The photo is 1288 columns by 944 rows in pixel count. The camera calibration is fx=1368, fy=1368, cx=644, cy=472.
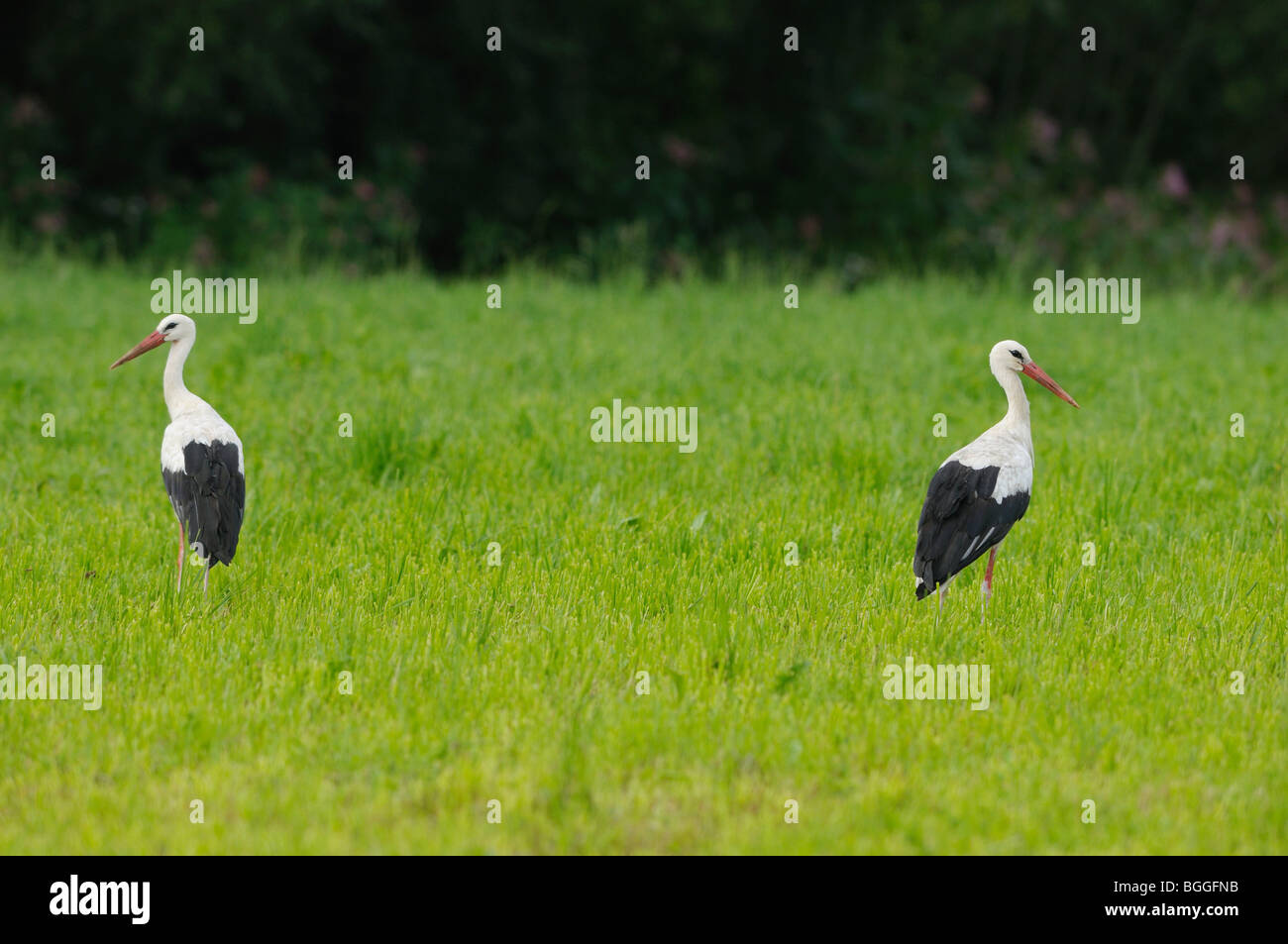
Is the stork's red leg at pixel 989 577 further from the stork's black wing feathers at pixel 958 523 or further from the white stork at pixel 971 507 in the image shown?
the stork's black wing feathers at pixel 958 523

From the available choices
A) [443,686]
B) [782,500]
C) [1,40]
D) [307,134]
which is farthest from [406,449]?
[1,40]

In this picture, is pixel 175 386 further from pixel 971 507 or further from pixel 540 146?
pixel 540 146

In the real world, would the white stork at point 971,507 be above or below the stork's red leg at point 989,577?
above

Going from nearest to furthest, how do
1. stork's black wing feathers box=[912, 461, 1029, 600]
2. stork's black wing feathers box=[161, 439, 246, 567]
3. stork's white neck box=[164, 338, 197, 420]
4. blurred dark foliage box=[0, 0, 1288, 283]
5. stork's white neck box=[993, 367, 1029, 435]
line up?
1. stork's black wing feathers box=[912, 461, 1029, 600]
2. stork's black wing feathers box=[161, 439, 246, 567]
3. stork's white neck box=[993, 367, 1029, 435]
4. stork's white neck box=[164, 338, 197, 420]
5. blurred dark foliage box=[0, 0, 1288, 283]

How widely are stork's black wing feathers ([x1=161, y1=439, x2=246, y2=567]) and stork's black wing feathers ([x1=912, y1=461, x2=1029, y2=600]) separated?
2.84 m

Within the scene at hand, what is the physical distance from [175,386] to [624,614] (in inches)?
99.5

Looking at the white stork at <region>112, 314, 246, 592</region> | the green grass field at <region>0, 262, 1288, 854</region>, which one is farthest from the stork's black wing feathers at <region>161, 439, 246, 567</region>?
the green grass field at <region>0, 262, 1288, 854</region>

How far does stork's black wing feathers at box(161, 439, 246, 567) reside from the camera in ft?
18.5

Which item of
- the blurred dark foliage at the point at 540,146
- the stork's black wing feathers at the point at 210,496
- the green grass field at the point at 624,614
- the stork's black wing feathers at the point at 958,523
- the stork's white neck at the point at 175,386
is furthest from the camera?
the blurred dark foliage at the point at 540,146

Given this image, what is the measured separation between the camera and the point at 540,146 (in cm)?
1925

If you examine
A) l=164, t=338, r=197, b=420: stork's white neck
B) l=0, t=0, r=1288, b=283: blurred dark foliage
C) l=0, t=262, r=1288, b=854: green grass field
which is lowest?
l=0, t=262, r=1288, b=854: green grass field

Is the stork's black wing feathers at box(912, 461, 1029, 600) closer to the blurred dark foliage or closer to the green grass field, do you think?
the green grass field

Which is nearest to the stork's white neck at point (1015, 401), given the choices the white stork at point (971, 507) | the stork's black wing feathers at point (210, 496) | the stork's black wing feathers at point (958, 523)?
the white stork at point (971, 507)

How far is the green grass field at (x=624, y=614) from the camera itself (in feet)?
13.7
